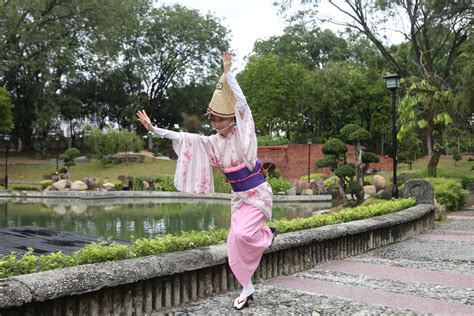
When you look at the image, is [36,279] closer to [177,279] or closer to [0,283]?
[0,283]

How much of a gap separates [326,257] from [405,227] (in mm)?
3086

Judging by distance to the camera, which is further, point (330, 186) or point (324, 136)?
point (324, 136)

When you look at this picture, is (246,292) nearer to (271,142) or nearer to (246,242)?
(246,242)

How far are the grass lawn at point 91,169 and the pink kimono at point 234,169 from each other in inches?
1175

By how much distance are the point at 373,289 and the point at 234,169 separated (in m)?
1.90

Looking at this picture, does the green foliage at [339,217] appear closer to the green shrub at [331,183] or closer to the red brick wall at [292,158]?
the green shrub at [331,183]

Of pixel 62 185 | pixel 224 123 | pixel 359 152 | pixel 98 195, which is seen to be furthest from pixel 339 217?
pixel 62 185

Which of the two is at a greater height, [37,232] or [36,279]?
[36,279]

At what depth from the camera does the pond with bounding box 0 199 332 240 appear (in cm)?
1281

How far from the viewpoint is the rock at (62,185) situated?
2661 cm

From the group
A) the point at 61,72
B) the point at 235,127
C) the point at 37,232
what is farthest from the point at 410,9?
the point at 61,72

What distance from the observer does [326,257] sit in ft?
21.3

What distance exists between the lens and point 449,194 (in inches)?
579

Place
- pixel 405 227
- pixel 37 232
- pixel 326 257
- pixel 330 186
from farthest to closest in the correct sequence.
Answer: pixel 330 186
pixel 37 232
pixel 405 227
pixel 326 257
